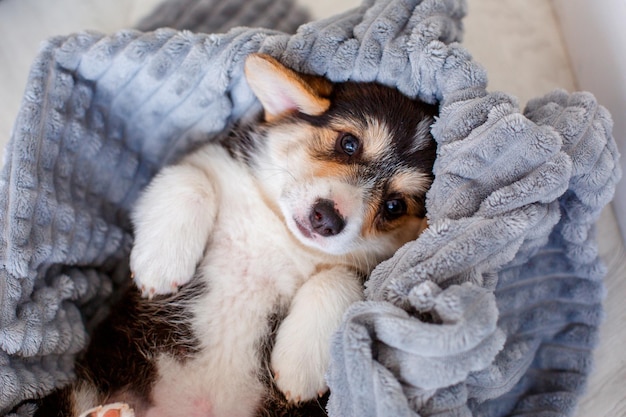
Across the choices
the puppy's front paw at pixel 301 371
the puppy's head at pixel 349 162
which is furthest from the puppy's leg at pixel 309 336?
the puppy's head at pixel 349 162

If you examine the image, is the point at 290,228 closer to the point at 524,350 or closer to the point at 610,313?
the point at 524,350

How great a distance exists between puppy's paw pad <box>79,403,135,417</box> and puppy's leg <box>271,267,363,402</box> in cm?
41

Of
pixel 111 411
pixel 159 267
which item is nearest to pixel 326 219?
pixel 159 267

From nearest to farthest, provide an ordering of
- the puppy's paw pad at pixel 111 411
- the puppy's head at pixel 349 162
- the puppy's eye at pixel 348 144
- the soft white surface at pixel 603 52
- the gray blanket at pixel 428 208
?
the gray blanket at pixel 428 208 < the puppy's paw pad at pixel 111 411 < the puppy's head at pixel 349 162 < the puppy's eye at pixel 348 144 < the soft white surface at pixel 603 52

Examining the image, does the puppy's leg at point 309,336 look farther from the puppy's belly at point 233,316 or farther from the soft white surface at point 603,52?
the soft white surface at point 603,52

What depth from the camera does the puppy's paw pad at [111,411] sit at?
1701 mm

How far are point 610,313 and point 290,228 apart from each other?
123cm

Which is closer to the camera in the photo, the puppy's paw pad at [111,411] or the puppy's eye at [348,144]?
the puppy's paw pad at [111,411]

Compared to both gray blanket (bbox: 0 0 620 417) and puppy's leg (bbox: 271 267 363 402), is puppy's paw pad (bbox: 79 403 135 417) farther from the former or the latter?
puppy's leg (bbox: 271 267 363 402)

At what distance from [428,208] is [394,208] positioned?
0.19 metres

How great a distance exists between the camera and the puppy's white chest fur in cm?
182

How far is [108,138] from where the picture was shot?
2.21m

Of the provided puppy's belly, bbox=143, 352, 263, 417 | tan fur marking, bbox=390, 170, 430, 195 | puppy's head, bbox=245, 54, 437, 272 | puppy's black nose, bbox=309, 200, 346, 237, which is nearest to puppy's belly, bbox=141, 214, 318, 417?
puppy's belly, bbox=143, 352, 263, 417

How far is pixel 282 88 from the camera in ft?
6.38
